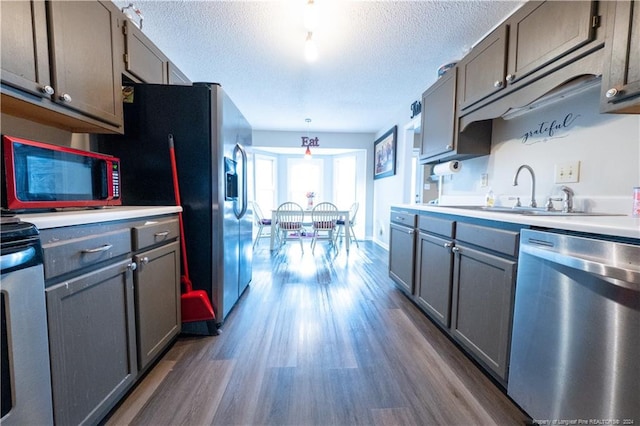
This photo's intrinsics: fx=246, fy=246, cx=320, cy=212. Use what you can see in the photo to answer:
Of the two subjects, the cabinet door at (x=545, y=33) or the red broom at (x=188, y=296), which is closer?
the cabinet door at (x=545, y=33)

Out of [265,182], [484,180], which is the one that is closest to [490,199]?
[484,180]

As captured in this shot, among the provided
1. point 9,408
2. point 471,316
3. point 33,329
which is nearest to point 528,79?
point 471,316

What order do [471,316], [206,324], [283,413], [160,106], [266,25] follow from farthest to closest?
[266,25] → [206,324] → [160,106] → [471,316] → [283,413]

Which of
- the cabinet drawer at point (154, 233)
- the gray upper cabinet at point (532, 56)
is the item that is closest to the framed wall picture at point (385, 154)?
the gray upper cabinet at point (532, 56)

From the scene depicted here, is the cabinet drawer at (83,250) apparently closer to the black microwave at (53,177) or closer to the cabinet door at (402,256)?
the black microwave at (53,177)

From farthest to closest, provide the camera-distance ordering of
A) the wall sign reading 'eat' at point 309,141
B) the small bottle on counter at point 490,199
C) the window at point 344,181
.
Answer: the window at point 344,181 < the wall sign reading 'eat' at point 309,141 < the small bottle on counter at point 490,199

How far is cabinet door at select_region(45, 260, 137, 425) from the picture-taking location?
2.60ft

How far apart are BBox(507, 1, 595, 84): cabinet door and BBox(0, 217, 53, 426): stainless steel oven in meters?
2.20

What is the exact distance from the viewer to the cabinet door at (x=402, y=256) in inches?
81.2

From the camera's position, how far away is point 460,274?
4.79 feet

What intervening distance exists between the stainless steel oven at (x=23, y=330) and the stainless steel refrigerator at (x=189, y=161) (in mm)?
921

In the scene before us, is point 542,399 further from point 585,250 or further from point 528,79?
point 528,79

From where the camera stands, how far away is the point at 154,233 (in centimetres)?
Result: 130

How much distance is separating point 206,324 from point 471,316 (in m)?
1.66
